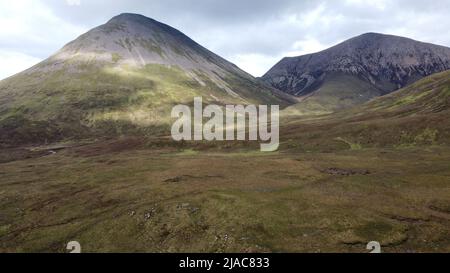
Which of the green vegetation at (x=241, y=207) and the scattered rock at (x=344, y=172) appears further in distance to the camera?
the scattered rock at (x=344, y=172)

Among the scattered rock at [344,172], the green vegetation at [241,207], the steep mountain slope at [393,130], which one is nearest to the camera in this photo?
the green vegetation at [241,207]

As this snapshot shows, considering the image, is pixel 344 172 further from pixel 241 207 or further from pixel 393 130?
pixel 393 130

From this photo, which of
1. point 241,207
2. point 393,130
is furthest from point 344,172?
point 393,130

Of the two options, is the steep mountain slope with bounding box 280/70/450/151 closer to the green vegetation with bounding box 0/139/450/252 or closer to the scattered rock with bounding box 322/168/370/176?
the green vegetation with bounding box 0/139/450/252

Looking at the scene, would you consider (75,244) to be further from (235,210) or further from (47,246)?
(235,210)

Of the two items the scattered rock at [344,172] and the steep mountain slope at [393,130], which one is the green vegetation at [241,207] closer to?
the scattered rock at [344,172]

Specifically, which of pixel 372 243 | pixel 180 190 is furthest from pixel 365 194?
pixel 180 190

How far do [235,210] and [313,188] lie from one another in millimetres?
17439

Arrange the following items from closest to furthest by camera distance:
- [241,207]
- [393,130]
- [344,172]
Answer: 1. [241,207]
2. [344,172]
3. [393,130]

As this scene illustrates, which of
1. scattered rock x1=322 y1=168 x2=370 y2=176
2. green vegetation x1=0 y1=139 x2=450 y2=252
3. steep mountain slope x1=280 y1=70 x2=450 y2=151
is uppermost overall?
steep mountain slope x1=280 y1=70 x2=450 y2=151

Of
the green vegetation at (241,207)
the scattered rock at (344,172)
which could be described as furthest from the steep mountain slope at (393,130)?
the scattered rock at (344,172)

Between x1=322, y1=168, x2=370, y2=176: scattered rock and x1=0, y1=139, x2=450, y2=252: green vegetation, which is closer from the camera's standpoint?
x1=0, y1=139, x2=450, y2=252: green vegetation

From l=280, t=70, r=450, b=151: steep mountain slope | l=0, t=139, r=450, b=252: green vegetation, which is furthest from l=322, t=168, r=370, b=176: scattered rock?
l=280, t=70, r=450, b=151: steep mountain slope

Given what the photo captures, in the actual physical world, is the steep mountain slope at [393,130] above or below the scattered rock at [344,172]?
above
